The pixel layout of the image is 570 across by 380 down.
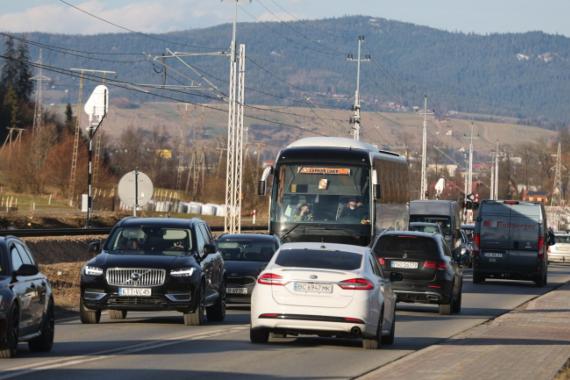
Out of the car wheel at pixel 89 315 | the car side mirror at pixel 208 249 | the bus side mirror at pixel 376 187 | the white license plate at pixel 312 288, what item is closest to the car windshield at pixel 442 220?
the bus side mirror at pixel 376 187

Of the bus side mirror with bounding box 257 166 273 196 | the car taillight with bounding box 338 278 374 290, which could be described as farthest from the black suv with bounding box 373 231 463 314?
the car taillight with bounding box 338 278 374 290

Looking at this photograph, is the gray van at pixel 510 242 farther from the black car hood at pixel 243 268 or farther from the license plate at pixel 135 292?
the license plate at pixel 135 292

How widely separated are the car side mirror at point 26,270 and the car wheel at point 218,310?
310 inches

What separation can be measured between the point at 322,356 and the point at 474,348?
9.04ft

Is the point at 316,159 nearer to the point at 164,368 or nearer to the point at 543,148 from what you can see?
the point at 164,368

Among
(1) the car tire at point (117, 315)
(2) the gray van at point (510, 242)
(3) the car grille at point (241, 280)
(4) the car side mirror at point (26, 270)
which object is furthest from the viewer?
(2) the gray van at point (510, 242)

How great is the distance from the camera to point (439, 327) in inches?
1002

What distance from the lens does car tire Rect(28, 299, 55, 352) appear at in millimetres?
17484

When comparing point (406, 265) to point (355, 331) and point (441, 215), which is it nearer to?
point (355, 331)

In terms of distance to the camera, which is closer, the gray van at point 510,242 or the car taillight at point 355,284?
the car taillight at point 355,284

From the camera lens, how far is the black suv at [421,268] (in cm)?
2870

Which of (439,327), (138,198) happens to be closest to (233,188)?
(138,198)

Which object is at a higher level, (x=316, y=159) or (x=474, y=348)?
(x=316, y=159)

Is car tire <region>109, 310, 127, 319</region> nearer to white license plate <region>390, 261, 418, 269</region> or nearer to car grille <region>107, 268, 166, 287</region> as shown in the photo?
car grille <region>107, 268, 166, 287</region>
